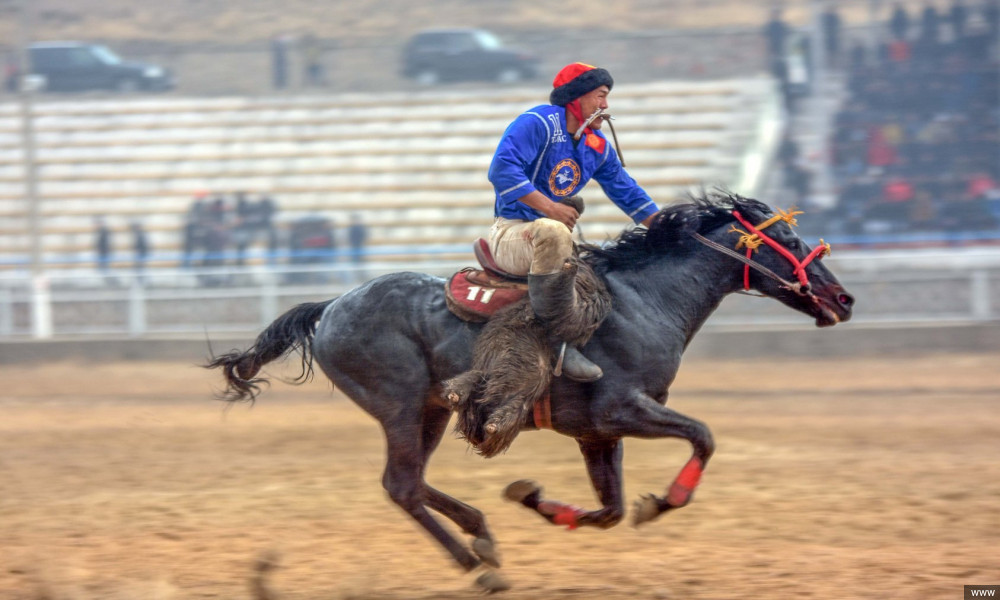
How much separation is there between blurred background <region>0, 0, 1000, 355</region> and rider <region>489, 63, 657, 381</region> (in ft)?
26.7

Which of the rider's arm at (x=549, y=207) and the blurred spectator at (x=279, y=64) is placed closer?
the rider's arm at (x=549, y=207)

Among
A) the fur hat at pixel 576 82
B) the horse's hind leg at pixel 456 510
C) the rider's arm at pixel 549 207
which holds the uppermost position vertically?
the fur hat at pixel 576 82

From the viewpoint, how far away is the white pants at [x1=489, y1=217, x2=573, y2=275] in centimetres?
436

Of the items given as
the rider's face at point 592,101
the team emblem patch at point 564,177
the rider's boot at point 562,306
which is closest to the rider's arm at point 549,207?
the team emblem patch at point 564,177

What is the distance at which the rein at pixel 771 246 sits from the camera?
15.1 feet

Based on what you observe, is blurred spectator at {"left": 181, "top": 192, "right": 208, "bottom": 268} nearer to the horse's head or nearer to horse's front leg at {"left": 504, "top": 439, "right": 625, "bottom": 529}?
horse's front leg at {"left": 504, "top": 439, "right": 625, "bottom": 529}

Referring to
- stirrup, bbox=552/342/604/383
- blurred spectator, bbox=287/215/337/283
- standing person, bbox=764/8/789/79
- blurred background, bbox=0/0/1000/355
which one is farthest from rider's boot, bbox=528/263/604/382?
standing person, bbox=764/8/789/79

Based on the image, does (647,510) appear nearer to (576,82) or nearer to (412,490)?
(412,490)

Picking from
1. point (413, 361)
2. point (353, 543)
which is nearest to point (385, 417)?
point (413, 361)

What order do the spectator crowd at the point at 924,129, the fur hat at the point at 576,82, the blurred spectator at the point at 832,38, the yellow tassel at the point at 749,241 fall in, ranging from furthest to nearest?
the blurred spectator at the point at 832,38
the spectator crowd at the point at 924,129
the yellow tassel at the point at 749,241
the fur hat at the point at 576,82

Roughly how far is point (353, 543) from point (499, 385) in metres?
1.57

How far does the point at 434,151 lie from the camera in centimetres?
1955

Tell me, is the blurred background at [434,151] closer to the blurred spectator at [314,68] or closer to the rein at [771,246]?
the blurred spectator at [314,68]

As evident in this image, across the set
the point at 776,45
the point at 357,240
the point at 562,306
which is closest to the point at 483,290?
the point at 562,306
